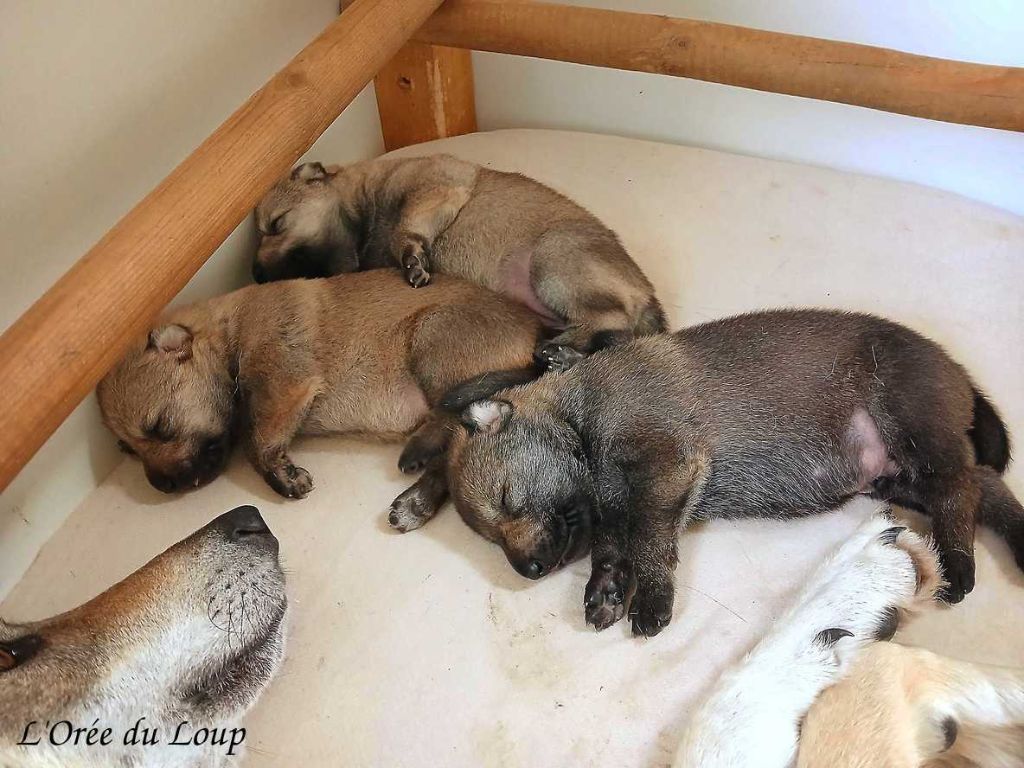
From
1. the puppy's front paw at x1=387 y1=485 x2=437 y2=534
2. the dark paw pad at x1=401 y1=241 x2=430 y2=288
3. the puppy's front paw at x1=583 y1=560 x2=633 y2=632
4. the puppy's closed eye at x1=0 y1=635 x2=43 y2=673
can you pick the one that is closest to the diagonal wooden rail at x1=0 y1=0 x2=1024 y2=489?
the puppy's closed eye at x1=0 y1=635 x2=43 y2=673

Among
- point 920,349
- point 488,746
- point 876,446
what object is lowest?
point 488,746

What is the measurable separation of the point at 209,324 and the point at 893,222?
203 centimetres

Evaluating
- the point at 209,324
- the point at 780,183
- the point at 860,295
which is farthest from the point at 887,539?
the point at 209,324

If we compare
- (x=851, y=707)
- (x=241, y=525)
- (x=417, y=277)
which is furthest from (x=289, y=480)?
(x=851, y=707)

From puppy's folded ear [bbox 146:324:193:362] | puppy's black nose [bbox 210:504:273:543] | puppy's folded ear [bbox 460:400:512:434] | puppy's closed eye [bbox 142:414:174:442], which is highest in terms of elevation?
puppy's folded ear [bbox 146:324:193:362]

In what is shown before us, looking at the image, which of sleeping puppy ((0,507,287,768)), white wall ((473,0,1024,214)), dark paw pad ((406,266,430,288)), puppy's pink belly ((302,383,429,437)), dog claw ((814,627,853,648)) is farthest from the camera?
white wall ((473,0,1024,214))

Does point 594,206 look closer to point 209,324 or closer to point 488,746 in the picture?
point 209,324

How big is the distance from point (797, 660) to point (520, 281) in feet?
4.22

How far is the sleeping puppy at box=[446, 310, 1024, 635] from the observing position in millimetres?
2004

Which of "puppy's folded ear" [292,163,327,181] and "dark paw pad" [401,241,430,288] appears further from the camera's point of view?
"puppy's folded ear" [292,163,327,181]

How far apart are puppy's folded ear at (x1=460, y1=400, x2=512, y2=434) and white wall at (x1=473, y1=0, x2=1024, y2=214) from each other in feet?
5.28

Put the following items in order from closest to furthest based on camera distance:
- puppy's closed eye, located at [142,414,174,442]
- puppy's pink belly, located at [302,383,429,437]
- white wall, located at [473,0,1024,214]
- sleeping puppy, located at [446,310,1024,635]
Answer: sleeping puppy, located at [446,310,1024,635]
puppy's closed eye, located at [142,414,174,442]
puppy's pink belly, located at [302,383,429,437]
white wall, located at [473,0,1024,214]

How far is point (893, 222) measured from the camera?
284 centimetres

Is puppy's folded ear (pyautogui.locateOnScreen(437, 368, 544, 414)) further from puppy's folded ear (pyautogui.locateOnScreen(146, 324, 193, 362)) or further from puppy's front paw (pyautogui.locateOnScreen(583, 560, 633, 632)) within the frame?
puppy's folded ear (pyautogui.locateOnScreen(146, 324, 193, 362))
